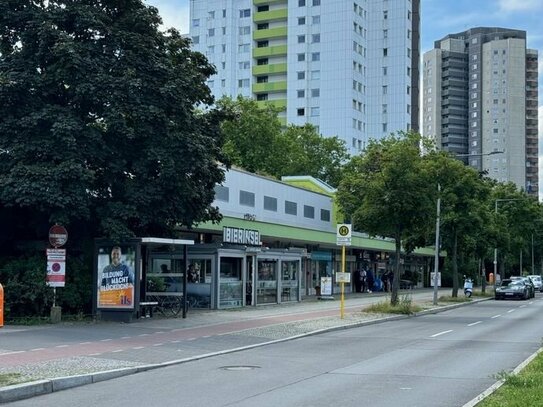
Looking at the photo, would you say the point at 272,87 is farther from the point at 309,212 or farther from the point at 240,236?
the point at 240,236

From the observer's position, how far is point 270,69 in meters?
99.1

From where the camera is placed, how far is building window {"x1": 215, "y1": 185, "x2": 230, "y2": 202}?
3444 centimetres

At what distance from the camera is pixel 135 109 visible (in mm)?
21016

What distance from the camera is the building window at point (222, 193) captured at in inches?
1356

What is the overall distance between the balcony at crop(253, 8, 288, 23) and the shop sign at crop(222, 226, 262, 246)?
73.2 metres

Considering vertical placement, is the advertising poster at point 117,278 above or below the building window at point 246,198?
below

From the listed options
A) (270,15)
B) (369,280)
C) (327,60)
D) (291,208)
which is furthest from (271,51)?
(291,208)

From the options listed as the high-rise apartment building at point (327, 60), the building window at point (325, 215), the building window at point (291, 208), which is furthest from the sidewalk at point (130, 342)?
the high-rise apartment building at point (327, 60)

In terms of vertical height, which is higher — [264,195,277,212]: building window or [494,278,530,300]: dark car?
[264,195,277,212]: building window

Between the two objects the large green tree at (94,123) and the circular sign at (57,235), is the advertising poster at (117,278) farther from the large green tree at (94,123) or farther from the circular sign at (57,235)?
the circular sign at (57,235)

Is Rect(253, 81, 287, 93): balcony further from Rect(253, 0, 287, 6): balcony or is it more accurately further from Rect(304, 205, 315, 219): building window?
Rect(304, 205, 315, 219): building window

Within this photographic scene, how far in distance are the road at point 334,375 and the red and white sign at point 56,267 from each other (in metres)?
7.07

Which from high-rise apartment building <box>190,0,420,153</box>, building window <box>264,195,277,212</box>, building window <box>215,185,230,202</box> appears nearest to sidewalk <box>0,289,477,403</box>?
building window <box>215,185,230,202</box>

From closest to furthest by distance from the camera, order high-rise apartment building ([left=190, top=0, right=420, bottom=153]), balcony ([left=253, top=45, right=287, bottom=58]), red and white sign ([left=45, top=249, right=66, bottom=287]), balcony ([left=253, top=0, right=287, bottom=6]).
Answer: red and white sign ([left=45, top=249, right=66, bottom=287]) < high-rise apartment building ([left=190, top=0, right=420, bottom=153]) < balcony ([left=253, top=45, right=287, bottom=58]) < balcony ([left=253, top=0, right=287, bottom=6])
